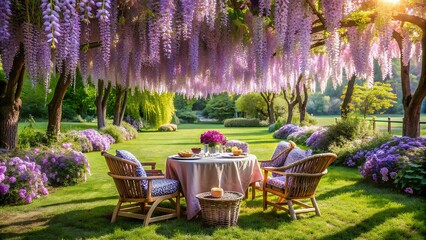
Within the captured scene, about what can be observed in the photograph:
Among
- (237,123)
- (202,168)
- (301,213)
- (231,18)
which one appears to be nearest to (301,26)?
(231,18)

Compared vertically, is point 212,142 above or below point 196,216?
above

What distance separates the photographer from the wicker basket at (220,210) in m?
3.76

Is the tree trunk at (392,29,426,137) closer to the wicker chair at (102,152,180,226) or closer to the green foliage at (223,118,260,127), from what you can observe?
the wicker chair at (102,152,180,226)

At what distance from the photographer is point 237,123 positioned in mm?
30719

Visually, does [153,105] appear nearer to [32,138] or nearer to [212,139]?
[32,138]

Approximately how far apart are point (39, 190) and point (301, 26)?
4.55 metres

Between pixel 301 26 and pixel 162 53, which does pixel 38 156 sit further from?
pixel 301 26

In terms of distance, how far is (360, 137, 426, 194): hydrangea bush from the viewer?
5.08 meters

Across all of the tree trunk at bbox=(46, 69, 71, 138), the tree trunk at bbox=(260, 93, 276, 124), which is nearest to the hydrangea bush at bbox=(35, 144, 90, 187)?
the tree trunk at bbox=(46, 69, 71, 138)

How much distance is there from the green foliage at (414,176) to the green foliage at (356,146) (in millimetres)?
2030

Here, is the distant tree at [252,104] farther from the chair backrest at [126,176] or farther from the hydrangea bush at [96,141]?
the chair backrest at [126,176]

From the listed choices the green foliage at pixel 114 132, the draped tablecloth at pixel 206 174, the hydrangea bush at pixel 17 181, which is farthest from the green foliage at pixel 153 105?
the draped tablecloth at pixel 206 174

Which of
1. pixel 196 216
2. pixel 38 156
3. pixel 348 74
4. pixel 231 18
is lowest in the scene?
pixel 196 216

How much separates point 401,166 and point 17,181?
5.66 m
